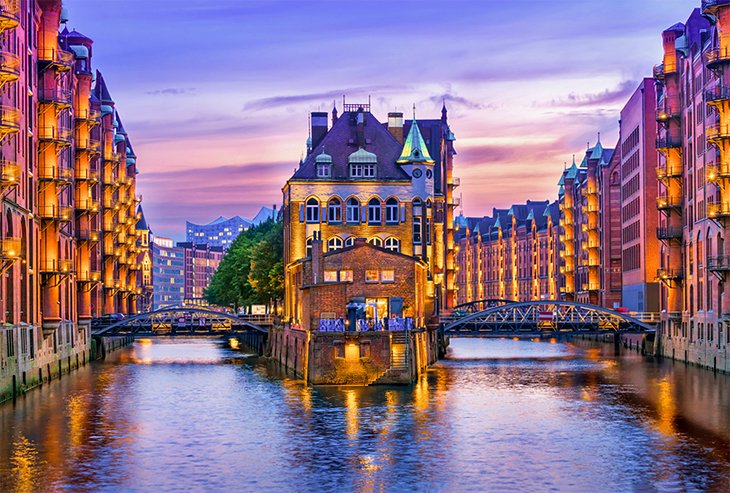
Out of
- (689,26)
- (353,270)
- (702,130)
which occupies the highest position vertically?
(689,26)

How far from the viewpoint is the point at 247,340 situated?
539ft

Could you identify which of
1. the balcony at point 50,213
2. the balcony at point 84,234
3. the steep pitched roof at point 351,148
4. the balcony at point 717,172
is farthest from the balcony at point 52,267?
the balcony at point 717,172

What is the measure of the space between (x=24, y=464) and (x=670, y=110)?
7315 cm

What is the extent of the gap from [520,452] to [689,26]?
65.2m


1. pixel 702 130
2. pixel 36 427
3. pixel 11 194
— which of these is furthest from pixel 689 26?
pixel 36 427

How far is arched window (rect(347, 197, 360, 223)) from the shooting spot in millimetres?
119812

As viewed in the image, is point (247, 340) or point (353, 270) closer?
point (353, 270)

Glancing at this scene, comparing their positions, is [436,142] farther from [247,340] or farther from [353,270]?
[353,270]

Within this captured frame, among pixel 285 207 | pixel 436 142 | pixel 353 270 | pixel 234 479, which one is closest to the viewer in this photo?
pixel 234 479

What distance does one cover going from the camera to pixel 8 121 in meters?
70.2

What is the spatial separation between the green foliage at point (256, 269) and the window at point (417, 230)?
59.7 ft

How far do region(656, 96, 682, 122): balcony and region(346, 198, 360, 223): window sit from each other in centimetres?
2792

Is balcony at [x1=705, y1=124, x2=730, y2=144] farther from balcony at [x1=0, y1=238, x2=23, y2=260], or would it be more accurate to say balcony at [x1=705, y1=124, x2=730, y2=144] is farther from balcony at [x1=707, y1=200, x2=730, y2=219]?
balcony at [x1=0, y1=238, x2=23, y2=260]

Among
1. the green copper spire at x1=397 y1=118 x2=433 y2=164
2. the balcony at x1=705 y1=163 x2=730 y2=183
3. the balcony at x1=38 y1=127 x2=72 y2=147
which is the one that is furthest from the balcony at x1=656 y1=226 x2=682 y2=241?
the balcony at x1=38 y1=127 x2=72 y2=147
